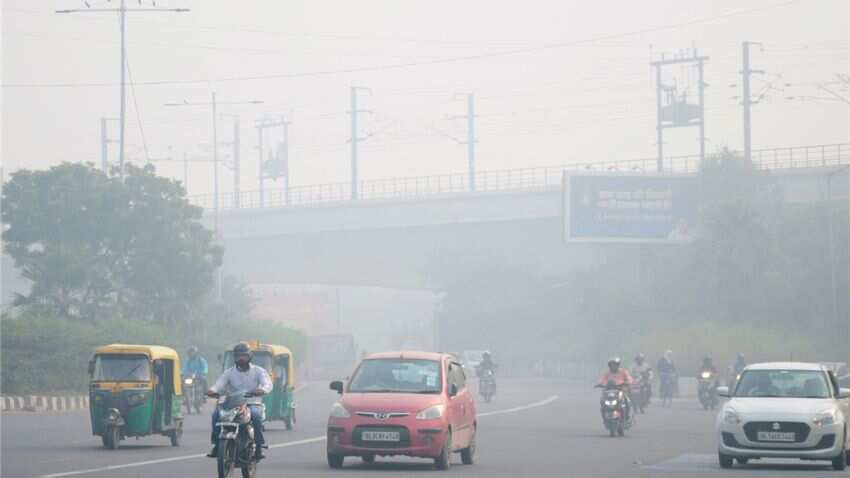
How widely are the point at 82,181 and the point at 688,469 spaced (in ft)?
149

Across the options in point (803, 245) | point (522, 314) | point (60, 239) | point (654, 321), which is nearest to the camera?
point (60, 239)

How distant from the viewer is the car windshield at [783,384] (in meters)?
23.2

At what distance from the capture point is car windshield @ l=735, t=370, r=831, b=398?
76.0ft

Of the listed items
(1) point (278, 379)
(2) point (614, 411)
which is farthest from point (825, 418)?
(1) point (278, 379)

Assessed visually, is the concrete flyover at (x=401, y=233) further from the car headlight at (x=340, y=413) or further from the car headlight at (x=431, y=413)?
the car headlight at (x=340, y=413)

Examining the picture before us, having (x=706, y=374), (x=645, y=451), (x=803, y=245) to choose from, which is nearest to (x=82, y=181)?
(x=706, y=374)

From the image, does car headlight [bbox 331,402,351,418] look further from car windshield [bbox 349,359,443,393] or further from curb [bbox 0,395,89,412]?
curb [bbox 0,395,89,412]

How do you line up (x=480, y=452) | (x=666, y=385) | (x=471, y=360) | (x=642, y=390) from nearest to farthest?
1. (x=480, y=452)
2. (x=642, y=390)
3. (x=666, y=385)
4. (x=471, y=360)

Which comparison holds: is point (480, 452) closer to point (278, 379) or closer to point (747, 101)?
point (278, 379)

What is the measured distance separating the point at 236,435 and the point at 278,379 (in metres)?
16.2

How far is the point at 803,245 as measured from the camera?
71688 millimetres

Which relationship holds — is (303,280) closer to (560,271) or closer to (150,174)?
(560,271)

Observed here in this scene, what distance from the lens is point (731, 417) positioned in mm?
22078

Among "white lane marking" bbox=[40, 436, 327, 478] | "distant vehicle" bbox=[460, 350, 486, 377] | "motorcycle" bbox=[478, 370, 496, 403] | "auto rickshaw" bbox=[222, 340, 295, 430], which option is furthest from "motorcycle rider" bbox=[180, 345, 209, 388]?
"distant vehicle" bbox=[460, 350, 486, 377]
